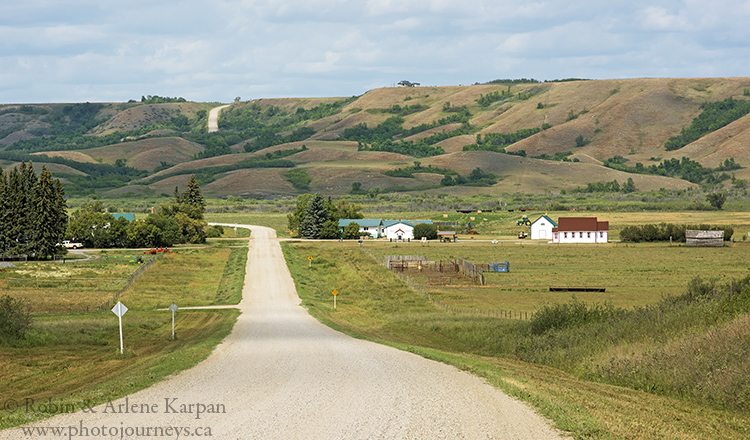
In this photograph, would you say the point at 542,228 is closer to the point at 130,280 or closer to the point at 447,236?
the point at 447,236

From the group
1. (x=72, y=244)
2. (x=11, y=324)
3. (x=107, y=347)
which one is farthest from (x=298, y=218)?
(x=11, y=324)

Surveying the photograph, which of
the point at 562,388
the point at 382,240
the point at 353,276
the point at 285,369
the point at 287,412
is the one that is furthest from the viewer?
the point at 382,240

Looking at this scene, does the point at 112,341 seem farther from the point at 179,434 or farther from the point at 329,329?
the point at 179,434

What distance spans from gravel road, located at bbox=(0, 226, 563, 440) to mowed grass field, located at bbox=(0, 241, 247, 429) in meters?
1.28

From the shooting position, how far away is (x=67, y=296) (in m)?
53.3

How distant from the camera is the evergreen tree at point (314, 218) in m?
123

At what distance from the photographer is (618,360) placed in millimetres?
21531

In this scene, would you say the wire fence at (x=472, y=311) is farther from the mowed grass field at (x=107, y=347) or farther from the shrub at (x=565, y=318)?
the mowed grass field at (x=107, y=347)

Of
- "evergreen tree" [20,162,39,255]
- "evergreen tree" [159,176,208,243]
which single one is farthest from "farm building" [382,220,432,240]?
"evergreen tree" [20,162,39,255]

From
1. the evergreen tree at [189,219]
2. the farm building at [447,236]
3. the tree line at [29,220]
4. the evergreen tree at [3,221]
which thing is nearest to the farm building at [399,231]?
the farm building at [447,236]

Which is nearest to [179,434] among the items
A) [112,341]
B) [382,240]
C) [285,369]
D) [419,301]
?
[285,369]

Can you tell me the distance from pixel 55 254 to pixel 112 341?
53.9 metres

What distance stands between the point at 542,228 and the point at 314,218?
4095cm

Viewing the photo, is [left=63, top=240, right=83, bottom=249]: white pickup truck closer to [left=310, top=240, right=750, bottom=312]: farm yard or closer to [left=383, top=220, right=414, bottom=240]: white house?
[left=310, top=240, right=750, bottom=312]: farm yard
